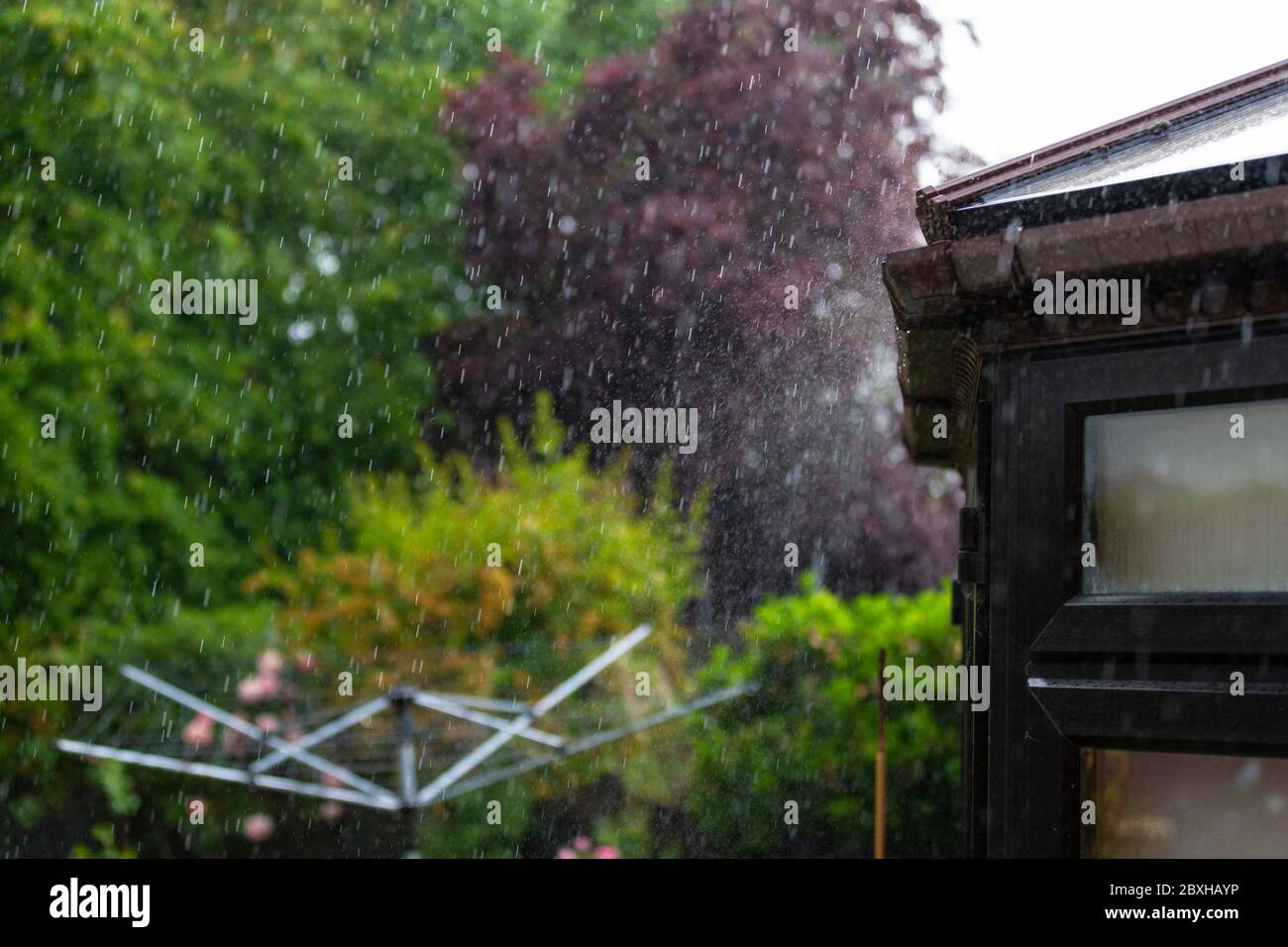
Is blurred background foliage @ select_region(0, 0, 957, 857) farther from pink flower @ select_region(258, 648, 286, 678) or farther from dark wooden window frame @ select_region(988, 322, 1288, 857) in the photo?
dark wooden window frame @ select_region(988, 322, 1288, 857)

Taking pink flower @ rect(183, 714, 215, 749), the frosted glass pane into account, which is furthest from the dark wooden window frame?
pink flower @ rect(183, 714, 215, 749)

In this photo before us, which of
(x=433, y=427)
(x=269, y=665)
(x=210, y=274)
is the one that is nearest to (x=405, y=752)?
(x=269, y=665)

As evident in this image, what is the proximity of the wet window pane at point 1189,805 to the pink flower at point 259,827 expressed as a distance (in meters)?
5.17

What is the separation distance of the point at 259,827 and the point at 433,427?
395cm

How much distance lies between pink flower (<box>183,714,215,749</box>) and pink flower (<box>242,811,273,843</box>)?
45cm

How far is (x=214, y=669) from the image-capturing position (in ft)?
22.5

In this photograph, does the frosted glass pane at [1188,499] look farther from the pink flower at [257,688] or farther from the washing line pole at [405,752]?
the pink flower at [257,688]

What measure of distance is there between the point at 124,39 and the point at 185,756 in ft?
19.9

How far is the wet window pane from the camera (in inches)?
78.8

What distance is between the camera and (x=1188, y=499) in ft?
6.75

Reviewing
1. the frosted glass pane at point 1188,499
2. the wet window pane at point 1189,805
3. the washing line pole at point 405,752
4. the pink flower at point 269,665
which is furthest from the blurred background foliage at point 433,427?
the frosted glass pane at point 1188,499

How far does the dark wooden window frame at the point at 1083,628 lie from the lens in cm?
193

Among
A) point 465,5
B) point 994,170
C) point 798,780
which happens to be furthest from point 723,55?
point 994,170
